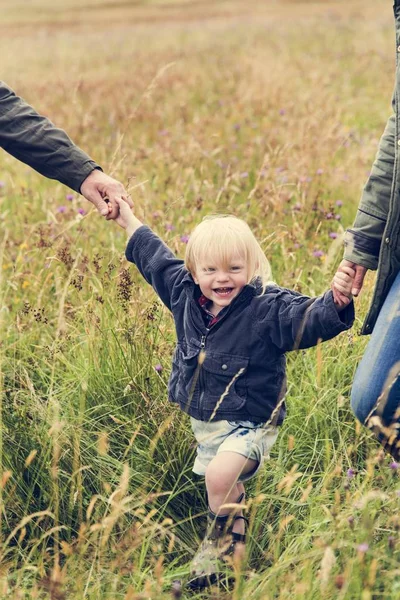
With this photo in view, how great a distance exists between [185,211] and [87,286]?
132 centimetres

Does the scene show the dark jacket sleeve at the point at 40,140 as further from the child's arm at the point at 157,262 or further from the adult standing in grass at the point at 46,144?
the child's arm at the point at 157,262

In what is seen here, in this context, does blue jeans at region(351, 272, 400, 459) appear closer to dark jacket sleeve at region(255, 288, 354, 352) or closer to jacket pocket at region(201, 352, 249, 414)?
dark jacket sleeve at region(255, 288, 354, 352)

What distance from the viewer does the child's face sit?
9.40 ft

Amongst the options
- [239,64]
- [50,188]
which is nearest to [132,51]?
[239,64]

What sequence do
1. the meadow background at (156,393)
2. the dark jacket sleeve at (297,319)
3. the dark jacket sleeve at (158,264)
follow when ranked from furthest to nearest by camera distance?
the dark jacket sleeve at (158,264) → the dark jacket sleeve at (297,319) → the meadow background at (156,393)

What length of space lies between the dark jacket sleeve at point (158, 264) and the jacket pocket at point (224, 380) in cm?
34

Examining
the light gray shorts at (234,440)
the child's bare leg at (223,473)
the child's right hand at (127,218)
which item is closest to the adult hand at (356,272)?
the light gray shorts at (234,440)

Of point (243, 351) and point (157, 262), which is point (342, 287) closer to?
point (243, 351)

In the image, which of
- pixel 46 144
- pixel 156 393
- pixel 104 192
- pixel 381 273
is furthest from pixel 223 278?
pixel 46 144

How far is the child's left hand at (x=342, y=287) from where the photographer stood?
266cm

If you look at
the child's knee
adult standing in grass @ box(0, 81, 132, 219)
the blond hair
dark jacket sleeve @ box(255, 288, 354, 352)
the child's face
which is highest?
adult standing in grass @ box(0, 81, 132, 219)

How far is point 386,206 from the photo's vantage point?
116 inches

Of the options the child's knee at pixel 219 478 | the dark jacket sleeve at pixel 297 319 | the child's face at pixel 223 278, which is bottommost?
the child's knee at pixel 219 478

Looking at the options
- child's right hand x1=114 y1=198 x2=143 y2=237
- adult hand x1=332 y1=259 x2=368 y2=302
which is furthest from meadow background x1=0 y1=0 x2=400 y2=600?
child's right hand x1=114 y1=198 x2=143 y2=237
